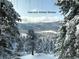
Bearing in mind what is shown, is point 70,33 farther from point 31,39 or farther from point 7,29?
point 31,39

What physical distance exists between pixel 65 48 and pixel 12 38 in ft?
10.7

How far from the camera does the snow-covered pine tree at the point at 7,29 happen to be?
53.5ft

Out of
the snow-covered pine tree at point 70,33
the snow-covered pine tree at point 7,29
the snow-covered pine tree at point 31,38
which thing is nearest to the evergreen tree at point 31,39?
the snow-covered pine tree at point 31,38

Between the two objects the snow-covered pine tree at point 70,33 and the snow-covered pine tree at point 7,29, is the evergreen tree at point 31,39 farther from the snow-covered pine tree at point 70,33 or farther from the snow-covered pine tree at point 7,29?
the snow-covered pine tree at point 70,33

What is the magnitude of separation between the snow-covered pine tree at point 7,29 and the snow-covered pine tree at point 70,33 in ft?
9.58

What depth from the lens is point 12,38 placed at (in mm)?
17234

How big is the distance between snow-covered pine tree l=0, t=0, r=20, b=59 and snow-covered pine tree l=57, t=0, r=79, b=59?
9.58ft

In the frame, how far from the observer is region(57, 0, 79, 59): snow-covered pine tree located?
15023 mm

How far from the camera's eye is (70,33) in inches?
594

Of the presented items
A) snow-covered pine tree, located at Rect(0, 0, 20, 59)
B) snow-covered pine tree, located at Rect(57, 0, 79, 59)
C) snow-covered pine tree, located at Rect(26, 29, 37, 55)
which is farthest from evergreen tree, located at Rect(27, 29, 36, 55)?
snow-covered pine tree, located at Rect(57, 0, 79, 59)

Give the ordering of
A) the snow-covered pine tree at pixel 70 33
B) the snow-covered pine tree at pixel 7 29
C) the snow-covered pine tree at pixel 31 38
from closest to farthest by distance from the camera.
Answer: the snow-covered pine tree at pixel 70 33
the snow-covered pine tree at pixel 7 29
the snow-covered pine tree at pixel 31 38

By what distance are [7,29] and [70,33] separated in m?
3.82

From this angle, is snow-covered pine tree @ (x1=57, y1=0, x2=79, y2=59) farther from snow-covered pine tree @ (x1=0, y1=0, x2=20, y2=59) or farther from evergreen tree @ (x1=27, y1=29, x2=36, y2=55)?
evergreen tree @ (x1=27, y1=29, x2=36, y2=55)

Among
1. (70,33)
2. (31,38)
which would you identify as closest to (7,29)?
(70,33)
